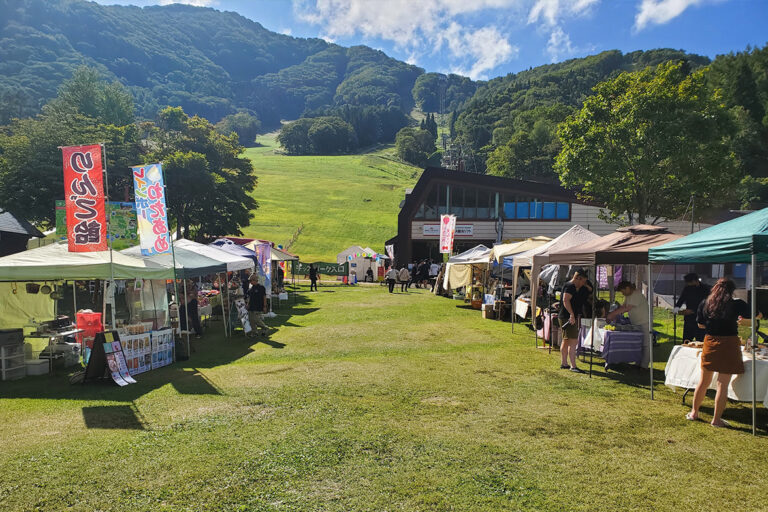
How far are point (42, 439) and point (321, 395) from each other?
11.0 feet

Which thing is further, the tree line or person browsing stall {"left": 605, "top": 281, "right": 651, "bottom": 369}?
the tree line

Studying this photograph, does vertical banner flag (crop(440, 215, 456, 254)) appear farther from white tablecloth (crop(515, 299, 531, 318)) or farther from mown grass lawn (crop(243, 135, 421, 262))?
mown grass lawn (crop(243, 135, 421, 262))

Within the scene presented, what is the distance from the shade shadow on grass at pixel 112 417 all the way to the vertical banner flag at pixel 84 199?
3.18 meters

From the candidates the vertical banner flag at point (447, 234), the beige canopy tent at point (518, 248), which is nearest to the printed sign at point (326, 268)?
the vertical banner flag at point (447, 234)

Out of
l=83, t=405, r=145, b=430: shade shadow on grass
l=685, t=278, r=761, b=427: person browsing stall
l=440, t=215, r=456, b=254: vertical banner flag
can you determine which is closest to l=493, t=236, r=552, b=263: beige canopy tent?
l=440, t=215, r=456, b=254: vertical banner flag

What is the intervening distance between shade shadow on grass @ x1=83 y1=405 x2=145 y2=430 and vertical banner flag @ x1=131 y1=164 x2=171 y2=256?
3.91 metres

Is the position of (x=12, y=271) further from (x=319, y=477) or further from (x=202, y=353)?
(x=319, y=477)

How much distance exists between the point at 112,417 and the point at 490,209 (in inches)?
1217

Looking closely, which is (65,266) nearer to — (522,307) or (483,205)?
(522,307)

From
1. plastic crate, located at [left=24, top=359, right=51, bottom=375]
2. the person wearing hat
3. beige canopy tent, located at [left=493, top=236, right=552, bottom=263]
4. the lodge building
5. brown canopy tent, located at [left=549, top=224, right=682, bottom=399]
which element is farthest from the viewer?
the lodge building

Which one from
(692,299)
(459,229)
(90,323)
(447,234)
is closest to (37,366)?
(90,323)

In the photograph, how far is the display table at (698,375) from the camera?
582 centimetres

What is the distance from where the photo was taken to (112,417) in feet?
20.6

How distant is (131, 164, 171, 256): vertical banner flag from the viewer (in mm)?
9836
